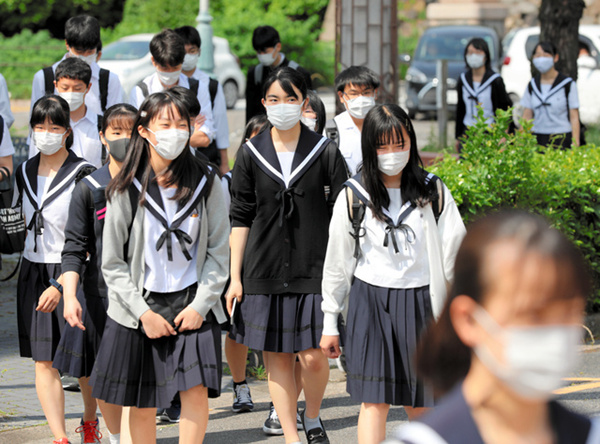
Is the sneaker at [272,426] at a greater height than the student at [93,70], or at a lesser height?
lesser

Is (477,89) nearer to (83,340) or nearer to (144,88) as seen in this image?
(144,88)

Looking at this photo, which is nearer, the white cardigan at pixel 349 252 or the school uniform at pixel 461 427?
the school uniform at pixel 461 427

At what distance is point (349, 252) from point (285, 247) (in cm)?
67

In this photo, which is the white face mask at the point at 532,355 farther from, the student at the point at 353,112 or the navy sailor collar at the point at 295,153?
the student at the point at 353,112

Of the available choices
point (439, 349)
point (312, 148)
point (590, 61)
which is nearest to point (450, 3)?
point (590, 61)

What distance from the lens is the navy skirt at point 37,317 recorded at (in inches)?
195

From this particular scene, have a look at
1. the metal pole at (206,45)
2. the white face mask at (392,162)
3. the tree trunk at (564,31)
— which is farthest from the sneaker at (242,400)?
the metal pole at (206,45)

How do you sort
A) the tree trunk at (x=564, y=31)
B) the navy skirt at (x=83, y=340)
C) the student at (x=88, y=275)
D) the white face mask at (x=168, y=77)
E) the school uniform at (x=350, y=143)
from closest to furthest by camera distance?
the student at (x=88, y=275), the navy skirt at (x=83, y=340), the school uniform at (x=350, y=143), the white face mask at (x=168, y=77), the tree trunk at (x=564, y=31)

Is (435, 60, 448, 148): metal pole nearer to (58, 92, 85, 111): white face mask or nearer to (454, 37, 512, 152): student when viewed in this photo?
(454, 37, 512, 152): student

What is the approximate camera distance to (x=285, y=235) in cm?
491

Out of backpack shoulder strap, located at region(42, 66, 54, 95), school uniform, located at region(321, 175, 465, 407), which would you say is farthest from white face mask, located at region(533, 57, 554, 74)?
school uniform, located at region(321, 175, 465, 407)

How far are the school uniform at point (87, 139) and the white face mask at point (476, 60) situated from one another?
4.74 meters

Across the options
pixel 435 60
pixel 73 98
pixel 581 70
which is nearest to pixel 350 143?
pixel 73 98

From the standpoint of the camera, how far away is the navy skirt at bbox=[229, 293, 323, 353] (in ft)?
16.1
